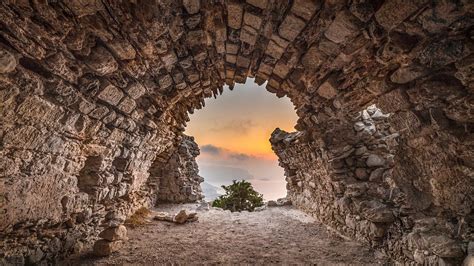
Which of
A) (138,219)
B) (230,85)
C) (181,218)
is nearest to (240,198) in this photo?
(181,218)

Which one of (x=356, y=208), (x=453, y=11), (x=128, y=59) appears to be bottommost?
(x=356, y=208)

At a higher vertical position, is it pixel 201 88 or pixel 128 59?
pixel 201 88

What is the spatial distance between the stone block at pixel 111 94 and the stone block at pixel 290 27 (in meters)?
2.41

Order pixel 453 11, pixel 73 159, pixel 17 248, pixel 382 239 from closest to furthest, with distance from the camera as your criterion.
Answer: pixel 453 11 → pixel 17 248 → pixel 73 159 → pixel 382 239

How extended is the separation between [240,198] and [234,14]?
9356 millimetres

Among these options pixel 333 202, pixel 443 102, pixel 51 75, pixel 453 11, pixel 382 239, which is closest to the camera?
pixel 453 11

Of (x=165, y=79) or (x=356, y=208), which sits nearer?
(x=165, y=79)

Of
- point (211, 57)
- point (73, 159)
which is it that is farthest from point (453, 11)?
point (73, 159)

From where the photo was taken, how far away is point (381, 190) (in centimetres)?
455

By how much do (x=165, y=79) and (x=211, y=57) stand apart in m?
0.85

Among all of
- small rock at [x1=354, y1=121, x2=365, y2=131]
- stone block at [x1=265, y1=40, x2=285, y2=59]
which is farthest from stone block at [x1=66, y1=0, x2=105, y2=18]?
small rock at [x1=354, y1=121, x2=365, y2=131]

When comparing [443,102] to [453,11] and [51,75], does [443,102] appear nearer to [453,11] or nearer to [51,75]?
[453,11]

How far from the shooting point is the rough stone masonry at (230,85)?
1983 millimetres

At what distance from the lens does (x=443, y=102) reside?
85.4 inches
